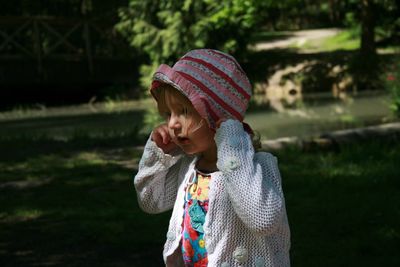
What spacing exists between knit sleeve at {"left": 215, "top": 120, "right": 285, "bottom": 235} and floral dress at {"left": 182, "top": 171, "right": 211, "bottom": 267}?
0.69 feet

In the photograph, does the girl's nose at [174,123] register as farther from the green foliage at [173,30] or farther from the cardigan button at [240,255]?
the green foliage at [173,30]

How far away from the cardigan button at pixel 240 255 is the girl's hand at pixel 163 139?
0.48 meters

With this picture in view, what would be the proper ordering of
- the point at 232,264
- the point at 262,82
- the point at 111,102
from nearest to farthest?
the point at 232,264
the point at 111,102
the point at 262,82

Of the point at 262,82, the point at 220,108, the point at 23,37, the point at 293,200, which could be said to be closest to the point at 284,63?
the point at 262,82

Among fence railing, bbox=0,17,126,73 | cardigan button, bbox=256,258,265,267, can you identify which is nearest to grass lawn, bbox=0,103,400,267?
cardigan button, bbox=256,258,265,267

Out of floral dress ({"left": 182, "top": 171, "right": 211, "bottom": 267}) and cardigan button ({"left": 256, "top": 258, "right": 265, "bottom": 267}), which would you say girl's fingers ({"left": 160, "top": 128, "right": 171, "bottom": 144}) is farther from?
cardigan button ({"left": 256, "top": 258, "right": 265, "bottom": 267})

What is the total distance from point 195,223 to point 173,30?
67.0ft

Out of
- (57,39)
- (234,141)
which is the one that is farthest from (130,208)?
(57,39)

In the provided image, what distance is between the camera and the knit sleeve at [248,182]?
7.45 feet

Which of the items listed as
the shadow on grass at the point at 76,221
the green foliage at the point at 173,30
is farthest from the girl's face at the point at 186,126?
the green foliage at the point at 173,30

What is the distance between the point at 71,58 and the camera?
23141 mm

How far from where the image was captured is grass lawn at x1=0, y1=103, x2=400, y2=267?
4.87 m

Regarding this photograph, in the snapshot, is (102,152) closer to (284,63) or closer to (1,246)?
(1,246)

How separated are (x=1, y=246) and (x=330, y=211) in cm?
241
